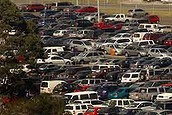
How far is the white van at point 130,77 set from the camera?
49156 mm

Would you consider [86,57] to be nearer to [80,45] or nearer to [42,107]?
[80,45]

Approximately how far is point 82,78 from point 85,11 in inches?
1521

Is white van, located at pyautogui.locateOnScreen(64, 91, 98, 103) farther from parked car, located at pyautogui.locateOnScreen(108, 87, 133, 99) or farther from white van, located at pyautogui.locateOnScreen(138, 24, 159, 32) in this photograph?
white van, located at pyautogui.locateOnScreen(138, 24, 159, 32)

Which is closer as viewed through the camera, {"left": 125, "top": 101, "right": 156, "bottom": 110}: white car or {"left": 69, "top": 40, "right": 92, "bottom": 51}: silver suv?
{"left": 125, "top": 101, "right": 156, "bottom": 110}: white car

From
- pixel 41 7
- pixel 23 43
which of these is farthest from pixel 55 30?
pixel 23 43

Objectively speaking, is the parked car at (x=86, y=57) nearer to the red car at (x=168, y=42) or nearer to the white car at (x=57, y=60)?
the white car at (x=57, y=60)

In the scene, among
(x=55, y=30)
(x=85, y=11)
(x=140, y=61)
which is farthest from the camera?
(x=85, y=11)

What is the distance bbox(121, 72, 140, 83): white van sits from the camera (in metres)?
49.2

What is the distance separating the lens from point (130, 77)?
4944cm

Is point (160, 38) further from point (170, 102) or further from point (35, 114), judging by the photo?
point (35, 114)

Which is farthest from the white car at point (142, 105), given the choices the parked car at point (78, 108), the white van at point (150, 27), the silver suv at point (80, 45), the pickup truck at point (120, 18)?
the pickup truck at point (120, 18)

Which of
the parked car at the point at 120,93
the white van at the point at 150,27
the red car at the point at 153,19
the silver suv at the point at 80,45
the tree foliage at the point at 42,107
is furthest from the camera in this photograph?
the red car at the point at 153,19

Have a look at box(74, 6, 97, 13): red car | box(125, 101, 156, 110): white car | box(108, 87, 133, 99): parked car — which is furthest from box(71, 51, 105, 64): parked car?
box(74, 6, 97, 13): red car

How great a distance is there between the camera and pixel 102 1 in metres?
99.9
